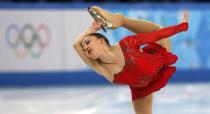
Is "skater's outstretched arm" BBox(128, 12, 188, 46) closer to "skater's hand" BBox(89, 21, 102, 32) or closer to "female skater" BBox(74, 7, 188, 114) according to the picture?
"female skater" BBox(74, 7, 188, 114)

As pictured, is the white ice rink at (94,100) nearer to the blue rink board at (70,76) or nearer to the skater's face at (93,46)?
the blue rink board at (70,76)

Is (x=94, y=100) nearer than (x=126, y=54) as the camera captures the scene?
No

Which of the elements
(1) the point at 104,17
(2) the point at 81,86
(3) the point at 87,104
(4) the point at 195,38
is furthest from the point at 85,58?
(4) the point at 195,38

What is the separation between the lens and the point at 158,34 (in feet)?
13.8

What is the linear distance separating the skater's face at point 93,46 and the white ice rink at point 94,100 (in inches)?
94.9

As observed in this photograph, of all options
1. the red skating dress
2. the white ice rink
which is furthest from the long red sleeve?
the white ice rink

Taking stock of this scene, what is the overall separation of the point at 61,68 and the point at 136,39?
17.5 ft

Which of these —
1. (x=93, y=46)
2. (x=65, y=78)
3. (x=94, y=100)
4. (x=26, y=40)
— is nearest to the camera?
(x=93, y=46)

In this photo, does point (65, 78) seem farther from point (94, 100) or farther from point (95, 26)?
point (95, 26)

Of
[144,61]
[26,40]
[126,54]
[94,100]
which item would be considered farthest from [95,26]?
[26,40]

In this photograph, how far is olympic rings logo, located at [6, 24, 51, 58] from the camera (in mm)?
9406

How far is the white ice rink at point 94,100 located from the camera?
6.68 metres

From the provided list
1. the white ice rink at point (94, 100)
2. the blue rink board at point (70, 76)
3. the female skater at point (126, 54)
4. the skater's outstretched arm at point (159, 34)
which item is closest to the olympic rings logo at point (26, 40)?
the blue rink board at point (70, 76)

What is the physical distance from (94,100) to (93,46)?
3500mm
